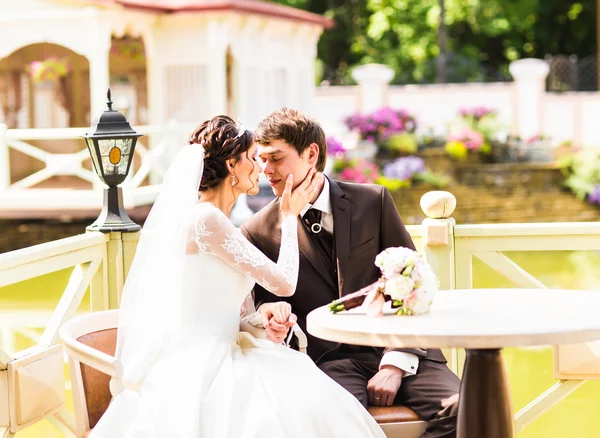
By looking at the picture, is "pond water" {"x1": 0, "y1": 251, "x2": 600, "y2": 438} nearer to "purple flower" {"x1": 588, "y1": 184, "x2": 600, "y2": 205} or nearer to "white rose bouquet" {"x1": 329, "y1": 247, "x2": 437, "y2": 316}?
"white rose bouquet" {"x1": 329, "y1": 247, "x2": 437, "y2": 316}

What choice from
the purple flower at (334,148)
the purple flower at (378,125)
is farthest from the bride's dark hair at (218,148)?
the purple flower at (378,125)

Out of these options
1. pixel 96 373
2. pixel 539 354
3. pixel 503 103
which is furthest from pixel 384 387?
pixel 503 103

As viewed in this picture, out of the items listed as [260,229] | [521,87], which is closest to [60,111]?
[521,87]

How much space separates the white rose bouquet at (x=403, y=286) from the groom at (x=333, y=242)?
1.75 feet

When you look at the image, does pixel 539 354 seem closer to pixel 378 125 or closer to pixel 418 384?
pixel 418 384

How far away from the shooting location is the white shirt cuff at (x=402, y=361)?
12.9ft

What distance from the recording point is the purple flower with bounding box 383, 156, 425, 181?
56.3 ft

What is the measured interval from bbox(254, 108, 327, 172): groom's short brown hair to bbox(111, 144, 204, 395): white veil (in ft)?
1.39

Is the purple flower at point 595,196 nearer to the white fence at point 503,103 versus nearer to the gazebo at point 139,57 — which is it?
the white fence at point 503,103

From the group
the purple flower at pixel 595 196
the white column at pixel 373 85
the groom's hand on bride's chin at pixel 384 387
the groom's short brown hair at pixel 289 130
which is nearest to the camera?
the groom's hand on bride's chin at pixel 384 387

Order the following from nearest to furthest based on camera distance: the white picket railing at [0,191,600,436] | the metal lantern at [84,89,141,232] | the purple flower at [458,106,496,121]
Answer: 1. the white picket railing at [0,191,600,436]
2. the metal lantern at [84,89,141,232]
3. the purple flower at [458,106,496,121]

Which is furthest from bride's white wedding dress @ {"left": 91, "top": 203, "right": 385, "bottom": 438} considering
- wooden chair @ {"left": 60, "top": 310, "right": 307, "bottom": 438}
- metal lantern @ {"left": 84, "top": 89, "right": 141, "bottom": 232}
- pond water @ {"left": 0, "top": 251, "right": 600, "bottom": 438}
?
pond water @ {"left": 0, "top": 251, "right": 600, "bottom": 438}

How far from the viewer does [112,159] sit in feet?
16.3

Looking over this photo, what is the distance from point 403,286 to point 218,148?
33.9 inches
